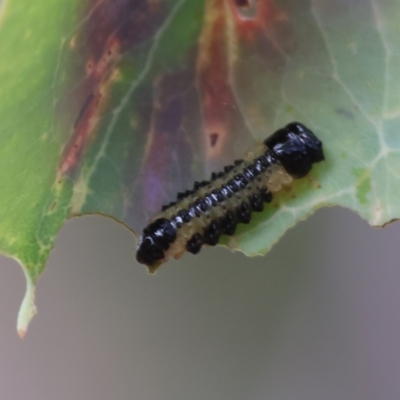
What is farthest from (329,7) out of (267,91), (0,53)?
(0,53)

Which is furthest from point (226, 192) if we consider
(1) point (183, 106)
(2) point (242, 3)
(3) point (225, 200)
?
(2) point (242, 3)

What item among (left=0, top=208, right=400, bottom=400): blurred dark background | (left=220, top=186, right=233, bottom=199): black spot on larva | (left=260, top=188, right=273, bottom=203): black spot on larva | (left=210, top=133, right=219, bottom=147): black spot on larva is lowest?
(left=0, top=208, right=400, bottom=400): blurred dark background

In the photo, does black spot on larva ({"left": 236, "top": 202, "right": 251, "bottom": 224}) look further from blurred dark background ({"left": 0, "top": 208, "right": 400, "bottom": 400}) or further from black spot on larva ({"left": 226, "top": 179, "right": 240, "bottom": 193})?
blurred dark background ({"left": 0, "top": 208, "right": 400, "bottom": 400})

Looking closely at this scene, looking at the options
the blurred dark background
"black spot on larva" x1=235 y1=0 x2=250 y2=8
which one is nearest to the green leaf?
"black spot on larva" x1=235 y1=0 x2=250 y2=8

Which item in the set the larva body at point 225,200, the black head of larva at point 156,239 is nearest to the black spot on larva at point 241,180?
the larva body at point 225,200

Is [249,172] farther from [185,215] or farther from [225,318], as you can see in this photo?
[225,318]

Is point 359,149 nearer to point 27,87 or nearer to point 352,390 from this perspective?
point 27,87
